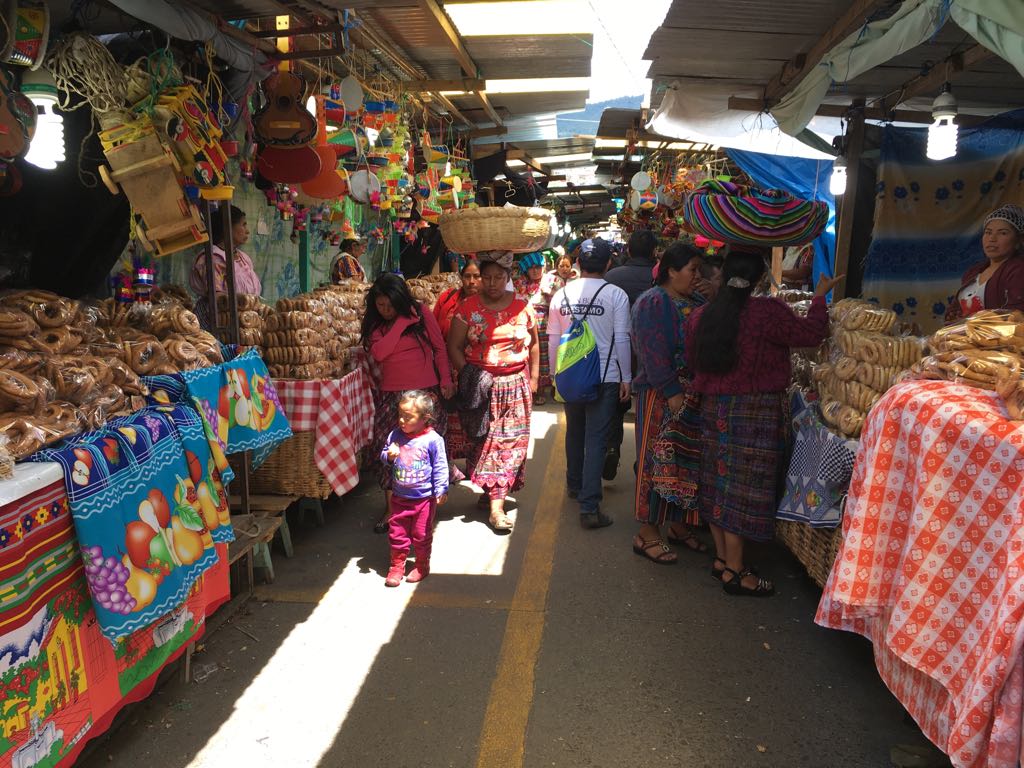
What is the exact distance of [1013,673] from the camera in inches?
75.4

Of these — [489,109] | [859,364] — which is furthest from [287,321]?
[489,109]

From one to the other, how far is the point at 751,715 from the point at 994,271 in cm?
320

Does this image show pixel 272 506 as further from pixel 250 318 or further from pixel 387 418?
pixel 250 318

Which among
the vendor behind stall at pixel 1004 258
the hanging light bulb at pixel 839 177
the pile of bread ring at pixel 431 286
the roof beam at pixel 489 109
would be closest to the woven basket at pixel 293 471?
the pile of bread ring at pixel 431 286

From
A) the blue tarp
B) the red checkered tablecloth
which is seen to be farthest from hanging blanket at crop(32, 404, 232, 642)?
the blue tarp

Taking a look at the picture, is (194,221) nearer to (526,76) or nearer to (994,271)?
(994,271)

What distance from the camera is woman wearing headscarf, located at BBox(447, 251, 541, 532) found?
16.6 feet

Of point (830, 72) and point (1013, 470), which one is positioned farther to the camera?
point (830, 72)

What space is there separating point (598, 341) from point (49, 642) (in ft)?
11.6

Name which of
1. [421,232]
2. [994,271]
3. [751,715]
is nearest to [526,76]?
[421,232]

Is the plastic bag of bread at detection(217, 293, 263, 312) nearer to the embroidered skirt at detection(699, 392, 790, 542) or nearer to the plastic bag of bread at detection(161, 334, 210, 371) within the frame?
the plastic bag of bread at detection(161, 334, 210, 371)

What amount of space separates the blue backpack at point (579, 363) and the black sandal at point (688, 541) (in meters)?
1.08

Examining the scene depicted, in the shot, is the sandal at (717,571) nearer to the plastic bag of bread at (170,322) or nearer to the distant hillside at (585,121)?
the plastic bag of bread at (170,322)

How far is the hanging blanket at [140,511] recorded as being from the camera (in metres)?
2.37
